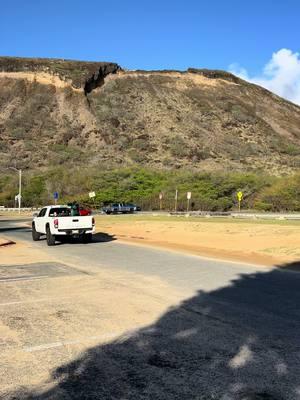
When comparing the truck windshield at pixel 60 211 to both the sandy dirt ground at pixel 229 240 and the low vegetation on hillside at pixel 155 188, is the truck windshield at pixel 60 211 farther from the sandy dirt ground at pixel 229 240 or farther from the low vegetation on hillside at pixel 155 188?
the low vegetation on hillside at pixel 155 188

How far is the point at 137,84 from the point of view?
112 meters

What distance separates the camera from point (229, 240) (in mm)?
25281

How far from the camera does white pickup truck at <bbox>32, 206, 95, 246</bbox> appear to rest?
23938 millimetres

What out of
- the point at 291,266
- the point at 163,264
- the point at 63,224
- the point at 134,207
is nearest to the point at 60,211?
the point at 63,224

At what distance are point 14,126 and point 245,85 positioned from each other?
55.2 meters

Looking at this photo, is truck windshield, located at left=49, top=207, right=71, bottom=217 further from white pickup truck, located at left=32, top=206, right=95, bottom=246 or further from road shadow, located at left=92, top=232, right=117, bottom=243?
road shadow, located at left=92, top=232, right=117, bottom=243

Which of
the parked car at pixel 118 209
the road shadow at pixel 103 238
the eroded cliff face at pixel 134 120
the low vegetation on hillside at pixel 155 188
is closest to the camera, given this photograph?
the road shadow at pixel 103 238

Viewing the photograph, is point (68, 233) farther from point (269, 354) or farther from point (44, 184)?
point (44, 184)

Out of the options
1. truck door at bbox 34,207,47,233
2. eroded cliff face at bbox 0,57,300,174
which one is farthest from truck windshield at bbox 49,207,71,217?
eroded cliff face at bbox 0,57,300,174

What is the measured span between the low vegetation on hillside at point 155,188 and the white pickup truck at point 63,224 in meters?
38.4

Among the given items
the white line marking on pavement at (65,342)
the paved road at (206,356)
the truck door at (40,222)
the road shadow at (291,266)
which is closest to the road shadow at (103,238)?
the truck door at (40,222)

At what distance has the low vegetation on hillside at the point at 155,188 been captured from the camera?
61938mm

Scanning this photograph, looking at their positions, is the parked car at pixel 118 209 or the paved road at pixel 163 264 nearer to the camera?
the paved road at pixel 163 264

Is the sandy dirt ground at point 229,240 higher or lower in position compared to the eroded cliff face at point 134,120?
lower
